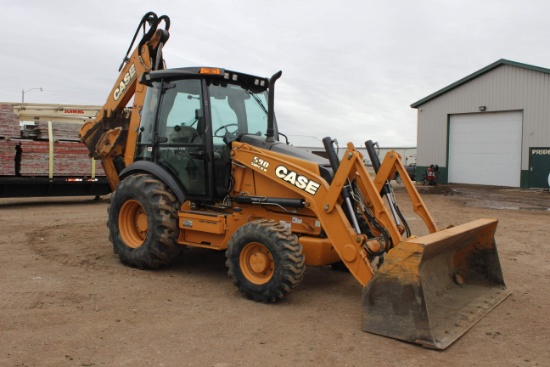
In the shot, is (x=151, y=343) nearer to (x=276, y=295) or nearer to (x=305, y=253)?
(x=276, y=295)

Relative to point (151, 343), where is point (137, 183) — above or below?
above

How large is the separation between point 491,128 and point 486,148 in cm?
91

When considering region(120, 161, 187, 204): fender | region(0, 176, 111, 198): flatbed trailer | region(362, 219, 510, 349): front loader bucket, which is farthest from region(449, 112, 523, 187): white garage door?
region(120, 161, 187, 204): fender

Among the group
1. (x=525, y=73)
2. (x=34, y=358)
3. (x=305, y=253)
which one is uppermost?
(x=525, y=73)

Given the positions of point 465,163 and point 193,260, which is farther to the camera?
point 465,163

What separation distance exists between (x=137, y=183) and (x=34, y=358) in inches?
121

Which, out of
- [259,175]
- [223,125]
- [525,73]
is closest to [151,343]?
[259,175]

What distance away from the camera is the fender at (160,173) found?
6696mm

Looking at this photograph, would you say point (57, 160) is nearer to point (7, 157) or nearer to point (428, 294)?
point (7, 157)

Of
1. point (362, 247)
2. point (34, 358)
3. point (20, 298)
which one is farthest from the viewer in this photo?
point (20, 298)

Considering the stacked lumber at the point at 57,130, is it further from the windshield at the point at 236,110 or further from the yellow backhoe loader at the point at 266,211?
the windshield at the point at 236,110

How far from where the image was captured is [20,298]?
18.3ft

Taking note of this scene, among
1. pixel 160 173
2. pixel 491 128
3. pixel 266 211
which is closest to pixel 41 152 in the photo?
pixel 160 173

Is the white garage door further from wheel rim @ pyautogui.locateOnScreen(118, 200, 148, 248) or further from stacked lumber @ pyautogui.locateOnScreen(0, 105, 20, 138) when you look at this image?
wheel rim @ pyautogui.locateOnScreen(118, 200, 148, 248)
